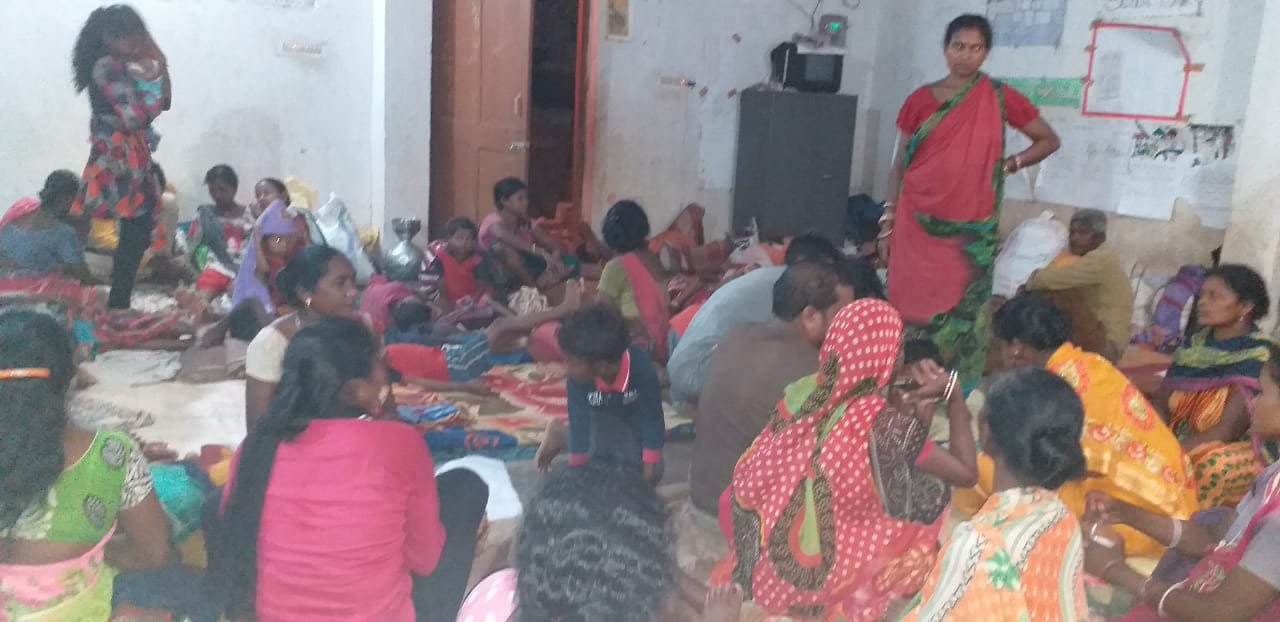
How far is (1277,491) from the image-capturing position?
168cm

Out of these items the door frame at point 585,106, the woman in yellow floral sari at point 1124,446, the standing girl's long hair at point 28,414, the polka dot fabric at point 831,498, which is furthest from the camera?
the door frame at point 585,106

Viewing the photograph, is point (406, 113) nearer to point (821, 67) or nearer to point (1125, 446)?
point (821, 67)

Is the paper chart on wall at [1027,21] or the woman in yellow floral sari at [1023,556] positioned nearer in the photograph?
the woman in yellow floral sari at [1023,556]

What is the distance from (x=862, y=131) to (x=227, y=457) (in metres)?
5.43

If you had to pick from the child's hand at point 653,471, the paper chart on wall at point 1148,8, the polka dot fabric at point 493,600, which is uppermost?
the paper chart on wall at point 1148,8

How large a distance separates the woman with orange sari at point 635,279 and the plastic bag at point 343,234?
7.51ft

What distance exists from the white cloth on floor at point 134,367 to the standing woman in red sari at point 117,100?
69 centimetres

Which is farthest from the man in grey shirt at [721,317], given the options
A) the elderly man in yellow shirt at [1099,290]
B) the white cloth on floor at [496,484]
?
the elderly man in yellow shirt at [1099,290]

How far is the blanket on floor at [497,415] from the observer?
3154 millimetres

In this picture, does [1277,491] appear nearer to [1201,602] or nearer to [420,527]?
A: [1201,602]

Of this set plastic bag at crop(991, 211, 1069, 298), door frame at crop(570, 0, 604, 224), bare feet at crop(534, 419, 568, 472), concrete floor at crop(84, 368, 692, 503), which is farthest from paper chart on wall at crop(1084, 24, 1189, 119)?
bare feet at crop(534, 419, 568, 472)

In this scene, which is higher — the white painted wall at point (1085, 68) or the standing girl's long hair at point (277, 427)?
the white painted wall at point (1085, 68)

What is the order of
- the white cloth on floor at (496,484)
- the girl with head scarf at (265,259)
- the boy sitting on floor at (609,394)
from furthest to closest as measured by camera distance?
1. the girl with head scarf at (265,259)
2. the white cloth on floor at (496,484)
3. the boy sitting on floor at (609,394)

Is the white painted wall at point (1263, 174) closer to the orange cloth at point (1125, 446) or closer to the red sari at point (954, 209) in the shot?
the red sari at point (954, 209)
